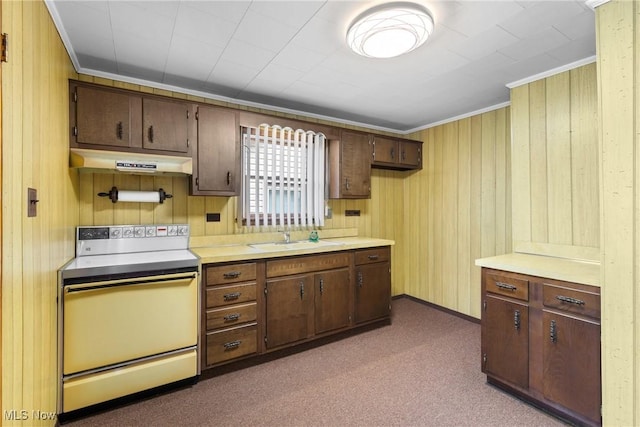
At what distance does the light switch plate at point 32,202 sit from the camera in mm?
1312

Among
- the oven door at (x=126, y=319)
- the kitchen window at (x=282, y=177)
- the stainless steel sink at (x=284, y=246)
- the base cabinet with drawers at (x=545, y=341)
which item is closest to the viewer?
the base cabinet with drawers at (x=545, y=341)

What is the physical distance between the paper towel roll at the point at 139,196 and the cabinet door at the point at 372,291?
2.04 metres

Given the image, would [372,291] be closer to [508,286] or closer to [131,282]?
[508,286]

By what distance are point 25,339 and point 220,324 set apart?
4.11 ft

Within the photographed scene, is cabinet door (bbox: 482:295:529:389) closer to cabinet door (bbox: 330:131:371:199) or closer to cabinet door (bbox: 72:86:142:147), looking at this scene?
cabinet door (bbox: 330:131:371:199)

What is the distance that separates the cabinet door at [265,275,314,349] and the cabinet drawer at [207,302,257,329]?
6.0 inches

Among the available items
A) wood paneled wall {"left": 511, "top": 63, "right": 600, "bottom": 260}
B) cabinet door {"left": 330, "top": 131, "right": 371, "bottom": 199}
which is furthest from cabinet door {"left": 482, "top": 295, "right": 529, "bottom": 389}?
cabinet door {"left": 330, "top": 131, "right": 371, "bottom": 199}

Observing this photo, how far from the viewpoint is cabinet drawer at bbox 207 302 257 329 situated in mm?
2344

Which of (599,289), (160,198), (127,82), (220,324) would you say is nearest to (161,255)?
(160,198)

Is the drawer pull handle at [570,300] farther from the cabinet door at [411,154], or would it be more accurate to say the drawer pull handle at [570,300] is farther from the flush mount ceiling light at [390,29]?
the cabinet door at [411,154]

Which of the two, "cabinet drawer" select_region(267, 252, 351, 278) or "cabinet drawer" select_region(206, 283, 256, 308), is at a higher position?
"cabinet drawer" select_region(267, 252, 351, 278)

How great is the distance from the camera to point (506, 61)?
230cm

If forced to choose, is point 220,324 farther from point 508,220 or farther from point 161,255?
point 508,220

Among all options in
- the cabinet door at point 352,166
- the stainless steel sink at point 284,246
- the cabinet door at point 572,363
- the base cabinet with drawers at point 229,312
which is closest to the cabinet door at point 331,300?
the stainless steel sink at point 284,246
